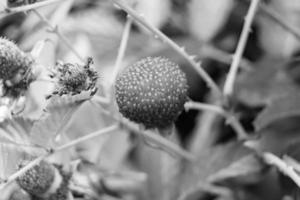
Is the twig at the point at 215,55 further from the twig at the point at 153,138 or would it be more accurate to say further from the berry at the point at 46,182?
the berry at the point at 46,182

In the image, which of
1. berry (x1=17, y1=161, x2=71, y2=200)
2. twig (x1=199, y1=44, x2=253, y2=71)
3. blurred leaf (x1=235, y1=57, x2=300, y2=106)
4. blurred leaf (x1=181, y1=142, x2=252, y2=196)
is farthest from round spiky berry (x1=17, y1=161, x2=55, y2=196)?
twig (x1=199, y1=44, x2=253, y2=71)

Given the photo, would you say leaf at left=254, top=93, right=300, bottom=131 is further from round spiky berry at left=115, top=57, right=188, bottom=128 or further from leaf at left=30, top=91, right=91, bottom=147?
leaf at left=30, top=91, right=91, bottom=147

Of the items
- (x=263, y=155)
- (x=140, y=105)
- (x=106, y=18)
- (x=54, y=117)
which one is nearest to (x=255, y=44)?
(x=106, y=18)

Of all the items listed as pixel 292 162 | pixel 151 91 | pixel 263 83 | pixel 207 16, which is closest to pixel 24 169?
pixel 151 91

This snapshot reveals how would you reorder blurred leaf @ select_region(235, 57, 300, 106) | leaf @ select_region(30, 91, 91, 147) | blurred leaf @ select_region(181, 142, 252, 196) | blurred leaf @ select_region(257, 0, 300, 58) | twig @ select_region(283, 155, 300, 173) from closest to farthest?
leaf @ select_region(30, 91, 91, 147)
twig @ select_region(283, 155, 300, 173)
blurred leaf @ select_region(181, 142, 252, 196)
blurred leaf @ select_region(235, 57, 300, 106)
blurred leaf @ select_region(257, 0, 300, 58)

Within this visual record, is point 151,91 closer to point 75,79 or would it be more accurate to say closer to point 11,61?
point 75,79

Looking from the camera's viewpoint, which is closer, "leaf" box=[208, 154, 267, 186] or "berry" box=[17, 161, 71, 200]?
"berry" box=[17, 161, 71, 200]

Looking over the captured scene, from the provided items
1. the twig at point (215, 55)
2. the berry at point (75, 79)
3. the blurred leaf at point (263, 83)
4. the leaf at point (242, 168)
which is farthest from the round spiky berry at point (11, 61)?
the twig at point (215, 55)
